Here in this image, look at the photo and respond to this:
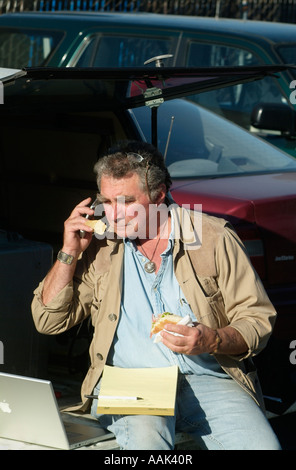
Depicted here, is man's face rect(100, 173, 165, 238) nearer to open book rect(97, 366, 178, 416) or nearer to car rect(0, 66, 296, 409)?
car rect(0, 66, 296, 409)

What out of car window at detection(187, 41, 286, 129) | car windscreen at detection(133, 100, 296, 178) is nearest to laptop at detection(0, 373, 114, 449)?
car windscreen at detection(133, 100, 296, 178)

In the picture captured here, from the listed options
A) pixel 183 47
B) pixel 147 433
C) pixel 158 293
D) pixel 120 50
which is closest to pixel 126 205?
pixel 158 293

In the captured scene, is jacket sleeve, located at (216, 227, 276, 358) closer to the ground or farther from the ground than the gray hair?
closer to the ground

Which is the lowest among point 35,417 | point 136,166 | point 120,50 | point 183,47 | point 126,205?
point 35,417

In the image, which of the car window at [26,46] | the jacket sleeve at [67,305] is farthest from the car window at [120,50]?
the jacket sleeve at [67,305]

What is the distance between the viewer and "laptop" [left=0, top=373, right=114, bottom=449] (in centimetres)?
322

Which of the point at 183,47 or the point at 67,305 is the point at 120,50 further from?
the point at 67,305

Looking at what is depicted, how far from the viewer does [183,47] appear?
7168mm

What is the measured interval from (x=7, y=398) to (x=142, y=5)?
1309 centimetres

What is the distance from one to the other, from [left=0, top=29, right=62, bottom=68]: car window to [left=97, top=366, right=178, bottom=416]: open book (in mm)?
4518

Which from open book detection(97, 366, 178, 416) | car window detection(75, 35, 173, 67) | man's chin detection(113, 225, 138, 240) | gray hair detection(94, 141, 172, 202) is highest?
gray hair detection(94, 141, 172, 202)

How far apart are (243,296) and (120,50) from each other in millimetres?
4362

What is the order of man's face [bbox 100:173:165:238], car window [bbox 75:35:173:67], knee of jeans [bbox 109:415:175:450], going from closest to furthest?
knee of jeans [bbox 109:415:175:450] < man's face [bbox 100:173:165:238] < car window [bbox 75:35:173:67]
